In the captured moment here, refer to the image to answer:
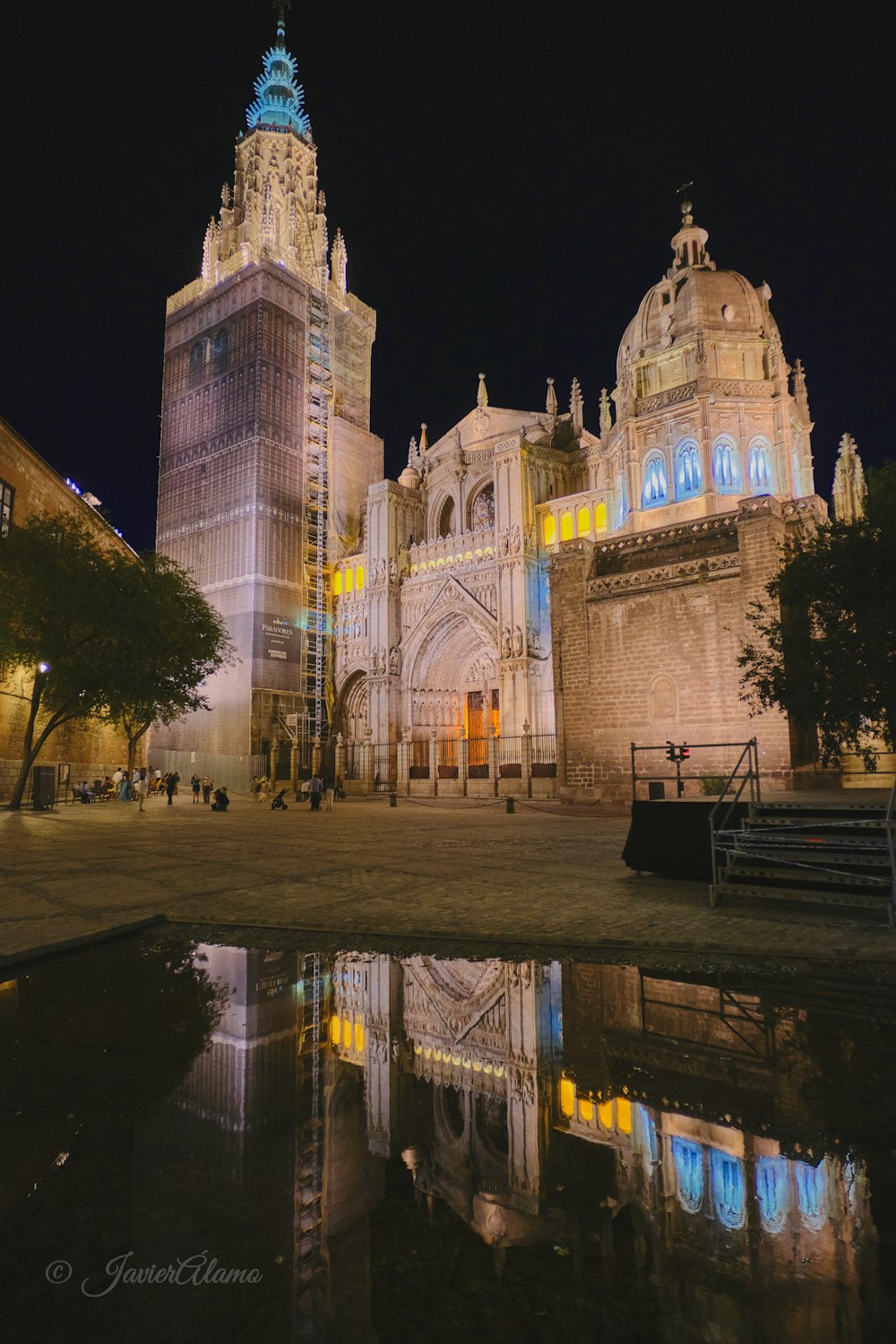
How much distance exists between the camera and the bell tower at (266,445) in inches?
1485

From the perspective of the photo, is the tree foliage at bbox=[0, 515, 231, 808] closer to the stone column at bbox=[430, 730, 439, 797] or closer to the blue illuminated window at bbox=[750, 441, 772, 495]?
the stone column at bbox=[430, 730, 439, 797]

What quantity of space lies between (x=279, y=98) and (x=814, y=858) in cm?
6234

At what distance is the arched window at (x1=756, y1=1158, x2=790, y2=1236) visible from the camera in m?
1.99

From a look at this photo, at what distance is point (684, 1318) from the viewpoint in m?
1.62

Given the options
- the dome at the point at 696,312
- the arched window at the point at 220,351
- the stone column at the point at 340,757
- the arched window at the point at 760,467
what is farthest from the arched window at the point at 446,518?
the arched window at the point at 760,467

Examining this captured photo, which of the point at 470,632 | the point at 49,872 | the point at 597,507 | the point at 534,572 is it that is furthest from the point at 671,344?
the point at 49,872

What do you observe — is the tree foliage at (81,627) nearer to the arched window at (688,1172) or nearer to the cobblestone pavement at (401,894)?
the cobblestone pavement at (401,894)

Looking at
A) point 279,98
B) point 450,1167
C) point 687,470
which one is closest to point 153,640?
point 687,470

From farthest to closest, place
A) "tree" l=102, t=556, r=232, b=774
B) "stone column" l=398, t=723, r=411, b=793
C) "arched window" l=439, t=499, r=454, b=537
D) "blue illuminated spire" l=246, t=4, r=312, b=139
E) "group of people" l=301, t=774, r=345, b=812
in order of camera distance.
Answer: "blue illuminated spire" l=246, t=4, r=312, b=139
"arched window" l=439, t=499, r=454, b=537
"stone column" l=398, t=723, r=411, b=793
"group of people" l=301, t=774, r=345, b=812
"tree" l=102, t=556, r=232, b=774

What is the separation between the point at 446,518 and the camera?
40500 mm

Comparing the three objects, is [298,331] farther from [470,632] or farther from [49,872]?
[49,872]

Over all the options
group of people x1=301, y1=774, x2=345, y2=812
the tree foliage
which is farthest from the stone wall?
the tree foliage

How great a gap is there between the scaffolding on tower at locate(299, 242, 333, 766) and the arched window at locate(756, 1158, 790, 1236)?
120 feet

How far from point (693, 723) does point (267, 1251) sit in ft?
60.5
